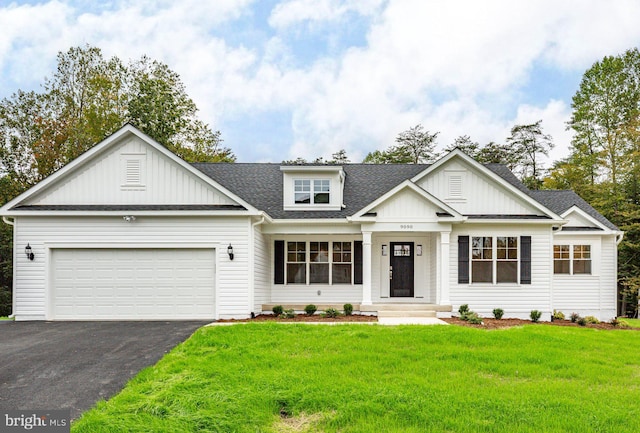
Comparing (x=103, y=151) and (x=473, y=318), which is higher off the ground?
(x=103, y=151)

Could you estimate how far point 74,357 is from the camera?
877 centimetres

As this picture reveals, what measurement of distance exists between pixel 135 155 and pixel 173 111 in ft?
56.0

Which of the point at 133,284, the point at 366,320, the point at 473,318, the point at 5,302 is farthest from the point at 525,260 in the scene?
the point at 5,302

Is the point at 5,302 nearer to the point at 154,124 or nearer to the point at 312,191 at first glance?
the point at 154,124

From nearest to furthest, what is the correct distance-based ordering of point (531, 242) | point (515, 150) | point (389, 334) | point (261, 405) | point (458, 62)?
point (261, 405) < point (389, 334) < point (531, 242) < point (458, 62) < point (515, 150)

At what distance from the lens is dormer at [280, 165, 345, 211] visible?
1625 cm

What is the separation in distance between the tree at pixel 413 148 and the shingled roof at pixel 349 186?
18479 millimetres

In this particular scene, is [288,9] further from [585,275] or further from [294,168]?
[585,275]

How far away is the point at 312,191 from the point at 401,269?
387 centimetres

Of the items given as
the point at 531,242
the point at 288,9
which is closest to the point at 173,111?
the point at 288,9

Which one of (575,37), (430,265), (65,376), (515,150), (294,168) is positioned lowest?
(65,376)

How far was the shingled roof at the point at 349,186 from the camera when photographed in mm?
16391

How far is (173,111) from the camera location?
3023 cm

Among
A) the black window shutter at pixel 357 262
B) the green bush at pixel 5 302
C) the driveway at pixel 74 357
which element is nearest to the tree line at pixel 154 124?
the green bush at pixel 5 302
